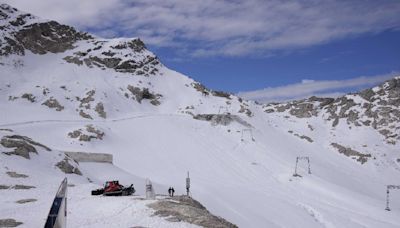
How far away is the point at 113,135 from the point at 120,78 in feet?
101

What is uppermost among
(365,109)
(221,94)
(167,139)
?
(221,94)

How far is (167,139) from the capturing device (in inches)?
2904

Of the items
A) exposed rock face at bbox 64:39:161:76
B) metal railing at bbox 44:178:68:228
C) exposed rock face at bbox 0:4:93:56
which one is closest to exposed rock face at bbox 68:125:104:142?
exposed rock face at bbox 64:39:161:76

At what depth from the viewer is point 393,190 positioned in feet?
233

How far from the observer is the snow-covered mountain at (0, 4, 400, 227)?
3650cm

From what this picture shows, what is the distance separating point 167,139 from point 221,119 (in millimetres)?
17066

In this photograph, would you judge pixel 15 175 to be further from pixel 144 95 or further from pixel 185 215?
pixel 144 95

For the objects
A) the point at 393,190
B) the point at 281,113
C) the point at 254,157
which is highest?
the point at 281,113

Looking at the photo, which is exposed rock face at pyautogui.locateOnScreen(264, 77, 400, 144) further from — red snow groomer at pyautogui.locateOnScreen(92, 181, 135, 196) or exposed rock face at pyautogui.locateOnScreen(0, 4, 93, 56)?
red snow groomer at pyautogui.locateOnScreen(92, 181, 135, 196)

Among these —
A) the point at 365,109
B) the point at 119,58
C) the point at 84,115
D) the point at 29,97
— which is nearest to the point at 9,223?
the point at 84,115

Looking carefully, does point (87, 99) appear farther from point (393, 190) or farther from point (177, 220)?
point (177, 220)

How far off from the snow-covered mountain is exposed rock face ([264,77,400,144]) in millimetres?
409

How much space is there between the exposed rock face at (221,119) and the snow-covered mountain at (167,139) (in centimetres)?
25

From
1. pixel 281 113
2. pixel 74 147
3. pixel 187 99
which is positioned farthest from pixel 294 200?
pixel 281 113
